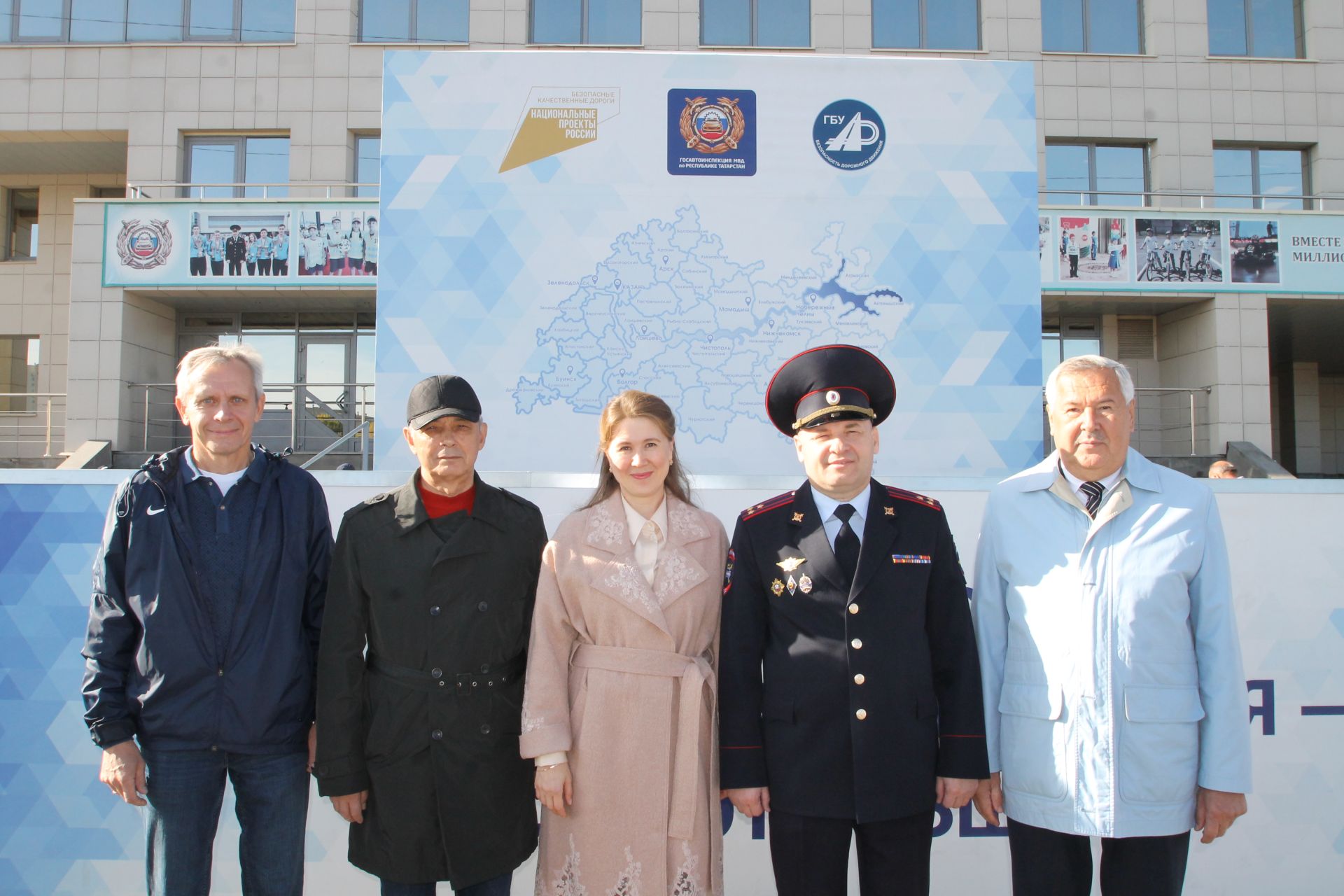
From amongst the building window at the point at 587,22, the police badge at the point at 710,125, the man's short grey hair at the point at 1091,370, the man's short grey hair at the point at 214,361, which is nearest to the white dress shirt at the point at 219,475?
the man's short grey hair at the point at 214,361

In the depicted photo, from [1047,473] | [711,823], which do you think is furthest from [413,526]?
[1047,473]

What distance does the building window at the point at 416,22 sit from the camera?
55.3 ft

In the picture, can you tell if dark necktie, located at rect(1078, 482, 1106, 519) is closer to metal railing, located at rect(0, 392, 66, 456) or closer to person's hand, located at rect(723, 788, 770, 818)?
person's hand, located at rect(723, 788, 770, 818)

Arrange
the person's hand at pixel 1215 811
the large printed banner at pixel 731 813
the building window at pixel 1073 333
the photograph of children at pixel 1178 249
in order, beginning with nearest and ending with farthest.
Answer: the person's hand at pixel 1215 811, the large printed banner at pixel 731 813, the photograph of children at pixel 1178 249, the building window at pixel 1073 333

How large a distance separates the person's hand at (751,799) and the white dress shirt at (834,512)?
68cm

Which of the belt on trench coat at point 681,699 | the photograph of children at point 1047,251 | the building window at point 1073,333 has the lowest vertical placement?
the belt on trench coat at point 681,699

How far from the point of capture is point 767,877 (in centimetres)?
331

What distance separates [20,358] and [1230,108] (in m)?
24.6

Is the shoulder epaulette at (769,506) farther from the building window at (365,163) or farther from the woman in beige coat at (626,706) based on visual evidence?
the building window at (365,163)

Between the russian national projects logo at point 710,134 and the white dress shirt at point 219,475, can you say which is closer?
the white dress shirt at point 219,475

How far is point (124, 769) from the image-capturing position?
7.79 ft

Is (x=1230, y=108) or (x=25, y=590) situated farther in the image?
(x=1230, y=108)

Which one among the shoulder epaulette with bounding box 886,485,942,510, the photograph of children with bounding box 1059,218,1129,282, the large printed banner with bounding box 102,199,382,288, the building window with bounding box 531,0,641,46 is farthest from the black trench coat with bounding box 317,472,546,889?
the building window with bounding box 531,0,641,46

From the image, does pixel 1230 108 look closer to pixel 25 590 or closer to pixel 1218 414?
pixel 1218 414
